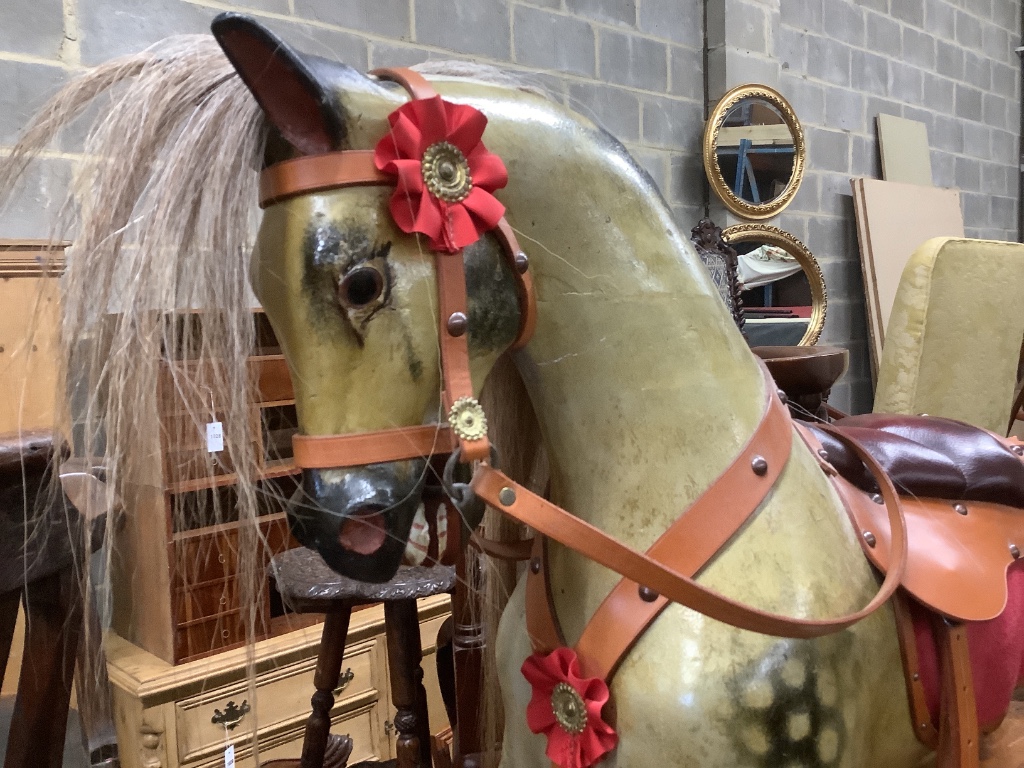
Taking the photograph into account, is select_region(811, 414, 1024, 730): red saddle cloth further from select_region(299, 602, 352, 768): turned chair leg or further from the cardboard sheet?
the cardboard sheet

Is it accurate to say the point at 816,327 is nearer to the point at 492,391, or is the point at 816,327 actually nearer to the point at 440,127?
the point at 492,391

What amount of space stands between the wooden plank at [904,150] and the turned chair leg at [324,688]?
2865 millimetres

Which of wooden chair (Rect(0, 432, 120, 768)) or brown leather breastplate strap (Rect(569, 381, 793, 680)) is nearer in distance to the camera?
brown leather breastplate strap (Rect(569, 381, 793, 680))

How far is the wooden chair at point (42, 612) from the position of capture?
710mm

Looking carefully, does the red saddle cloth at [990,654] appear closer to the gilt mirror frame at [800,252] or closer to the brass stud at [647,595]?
the brass stud at [647,595]

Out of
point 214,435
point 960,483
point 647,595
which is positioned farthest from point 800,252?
point 214,435

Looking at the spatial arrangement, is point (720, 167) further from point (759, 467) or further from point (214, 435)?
point (214, 435)

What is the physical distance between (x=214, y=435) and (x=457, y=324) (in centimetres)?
22

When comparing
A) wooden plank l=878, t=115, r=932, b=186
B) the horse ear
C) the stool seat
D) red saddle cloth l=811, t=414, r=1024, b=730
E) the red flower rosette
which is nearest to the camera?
the horse ear

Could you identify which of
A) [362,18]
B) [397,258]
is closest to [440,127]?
[397,258]

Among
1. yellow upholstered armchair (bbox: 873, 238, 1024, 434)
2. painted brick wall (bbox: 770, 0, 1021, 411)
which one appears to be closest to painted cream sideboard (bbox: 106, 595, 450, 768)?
yellow upholstered armchair (bbox: 873, 238, 1024, 434)

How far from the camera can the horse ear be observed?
1.48ft

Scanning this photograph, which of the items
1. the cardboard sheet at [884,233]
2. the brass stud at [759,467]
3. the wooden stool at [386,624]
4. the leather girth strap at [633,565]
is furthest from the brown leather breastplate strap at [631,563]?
the cardboard sheet at [884,233]

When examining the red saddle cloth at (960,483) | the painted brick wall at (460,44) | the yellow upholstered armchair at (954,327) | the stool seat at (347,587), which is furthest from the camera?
the yellow upholstered armchair at (954,327)
